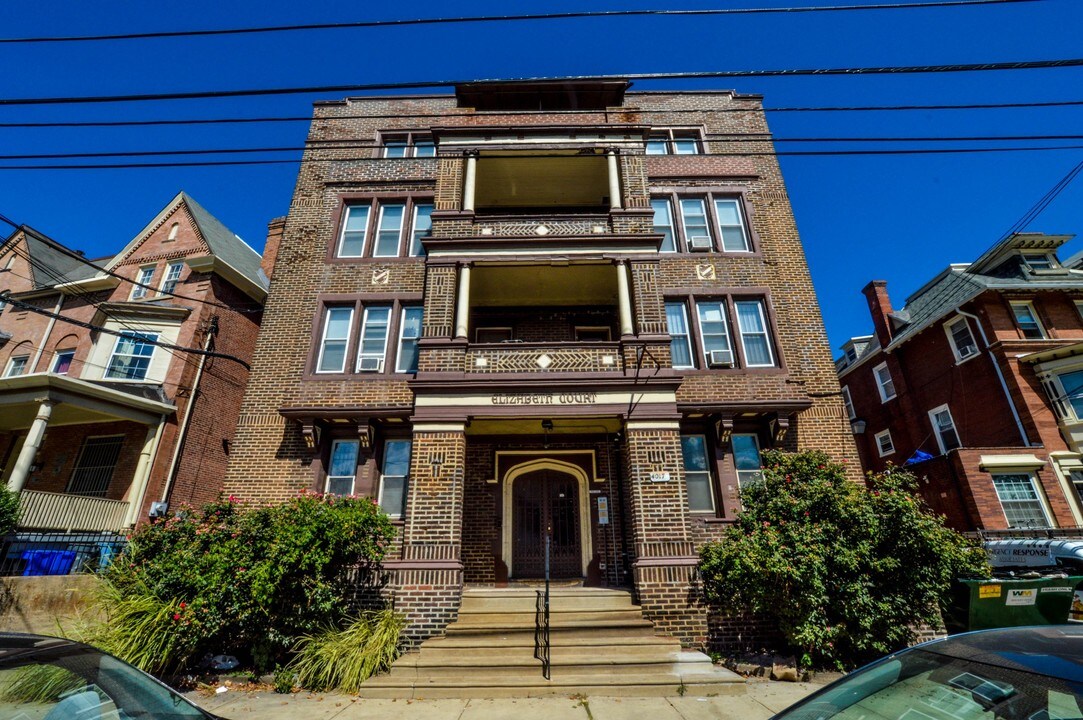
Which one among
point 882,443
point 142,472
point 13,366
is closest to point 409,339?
point 142,472

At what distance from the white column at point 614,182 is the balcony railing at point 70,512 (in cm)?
1526

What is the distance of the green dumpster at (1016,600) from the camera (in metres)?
7.80

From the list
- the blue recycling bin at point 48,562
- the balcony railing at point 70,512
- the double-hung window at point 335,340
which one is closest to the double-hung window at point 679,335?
the double-hung window at point 335,340

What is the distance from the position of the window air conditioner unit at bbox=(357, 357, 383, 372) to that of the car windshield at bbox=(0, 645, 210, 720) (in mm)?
8915

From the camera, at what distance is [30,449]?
38.2 ft

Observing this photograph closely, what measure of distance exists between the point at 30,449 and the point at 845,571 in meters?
17.7

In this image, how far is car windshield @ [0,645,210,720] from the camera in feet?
8.16

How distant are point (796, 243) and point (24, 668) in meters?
15.3

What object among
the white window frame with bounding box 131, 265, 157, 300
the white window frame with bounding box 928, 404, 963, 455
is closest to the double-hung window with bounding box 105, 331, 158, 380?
the white window frame with bounding box 131, 265, 157, 300

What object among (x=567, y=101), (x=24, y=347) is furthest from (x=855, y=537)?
(x=24, y=347)

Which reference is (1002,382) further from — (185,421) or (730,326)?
(185,421)

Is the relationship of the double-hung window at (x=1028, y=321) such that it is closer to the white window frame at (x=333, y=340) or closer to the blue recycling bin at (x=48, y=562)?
the white window frame at (x=333, y=340)

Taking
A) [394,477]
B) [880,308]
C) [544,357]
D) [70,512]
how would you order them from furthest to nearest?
[880,308]
[70,512]
[394,477]
[544,357]

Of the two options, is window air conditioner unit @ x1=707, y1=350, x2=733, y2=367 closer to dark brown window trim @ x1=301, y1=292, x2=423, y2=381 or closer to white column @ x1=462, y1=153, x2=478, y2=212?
white column @ x1=462, y1=153, x2=478, y2=212
